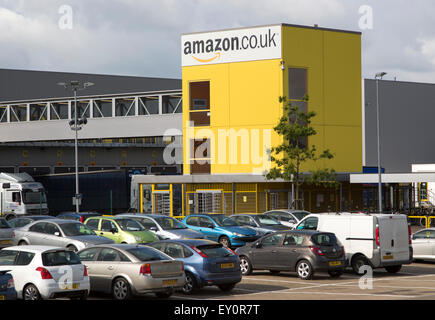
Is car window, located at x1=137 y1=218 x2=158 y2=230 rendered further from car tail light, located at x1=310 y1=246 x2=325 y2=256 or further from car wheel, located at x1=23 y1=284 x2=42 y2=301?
car wheel, located at x1=23 y1=284 x2=42 y2=301

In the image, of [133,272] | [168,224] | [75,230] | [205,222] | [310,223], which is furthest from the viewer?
[205,222]

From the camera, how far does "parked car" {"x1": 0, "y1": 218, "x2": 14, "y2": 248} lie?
28997 millimetres

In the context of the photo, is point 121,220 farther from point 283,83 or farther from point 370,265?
point 283,83

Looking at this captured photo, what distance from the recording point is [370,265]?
23.1m

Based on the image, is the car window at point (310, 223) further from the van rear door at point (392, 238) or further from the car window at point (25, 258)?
the car window at point (25, 258)

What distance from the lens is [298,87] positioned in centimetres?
4775

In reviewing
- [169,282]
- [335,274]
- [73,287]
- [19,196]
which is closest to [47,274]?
[73,287]

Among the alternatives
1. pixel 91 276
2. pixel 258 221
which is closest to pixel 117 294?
pixel 91 276

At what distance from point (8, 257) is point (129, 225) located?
10.7 meters

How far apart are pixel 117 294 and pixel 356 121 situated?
35.1 meters

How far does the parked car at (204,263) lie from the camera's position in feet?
61.6

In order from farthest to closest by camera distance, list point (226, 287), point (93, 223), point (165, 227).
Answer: point (165, 227) < point (93, 223) < point (226, 287)

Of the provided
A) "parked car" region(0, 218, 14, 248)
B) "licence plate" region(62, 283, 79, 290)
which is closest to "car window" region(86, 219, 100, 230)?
"parked car" region(0, 218, 14, 248)

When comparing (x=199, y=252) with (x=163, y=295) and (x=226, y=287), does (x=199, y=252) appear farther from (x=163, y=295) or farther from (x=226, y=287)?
(x=163, y=295)
